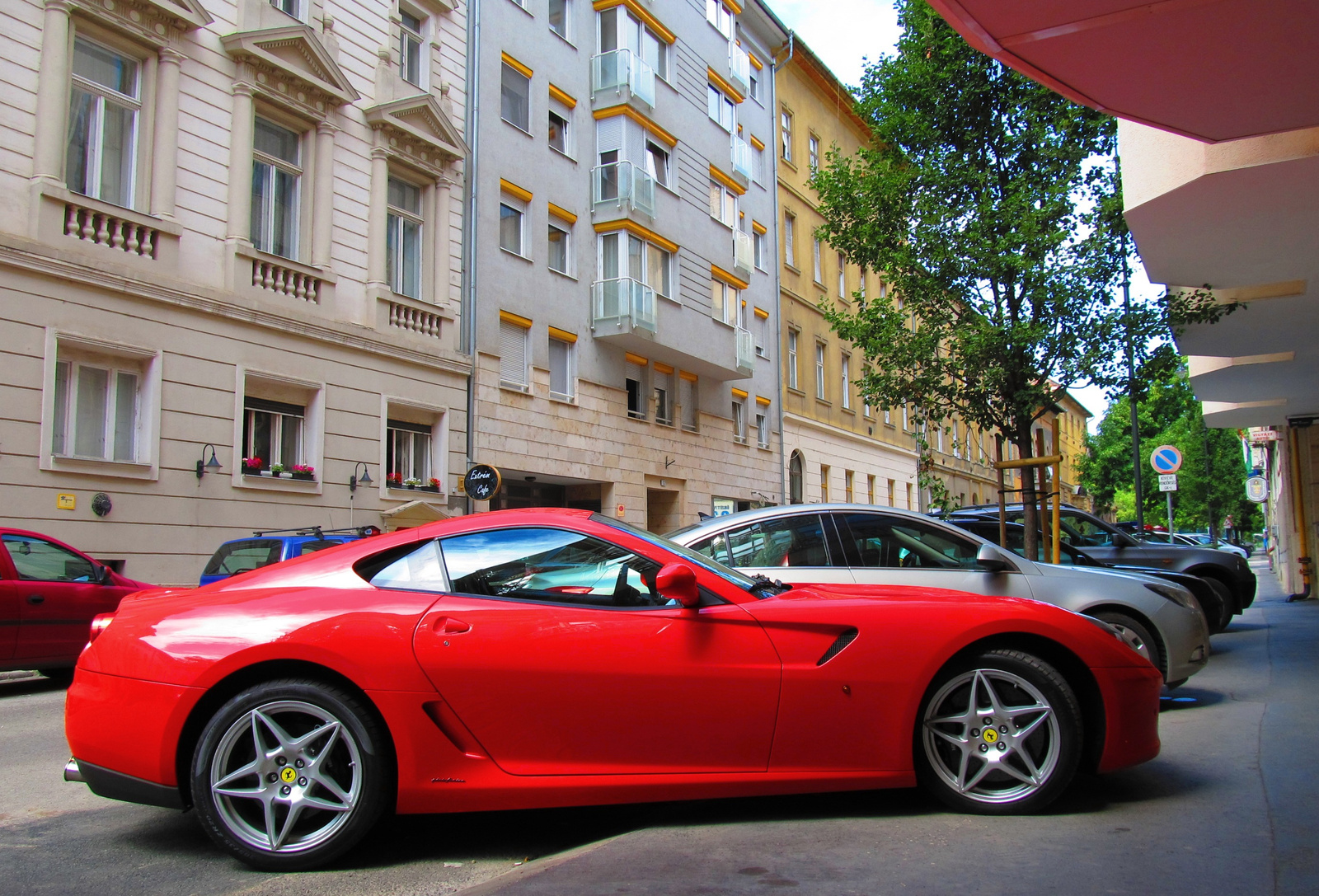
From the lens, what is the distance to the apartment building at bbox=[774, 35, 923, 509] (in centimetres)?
3597

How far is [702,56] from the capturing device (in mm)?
31156

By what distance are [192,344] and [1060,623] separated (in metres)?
14.7

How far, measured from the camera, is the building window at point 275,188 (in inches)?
691

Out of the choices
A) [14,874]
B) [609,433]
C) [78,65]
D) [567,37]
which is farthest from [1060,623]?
[567,37]

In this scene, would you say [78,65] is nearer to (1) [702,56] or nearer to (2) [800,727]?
(2) [800,727]

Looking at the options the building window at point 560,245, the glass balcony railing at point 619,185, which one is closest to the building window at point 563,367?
the building window at point 560,245

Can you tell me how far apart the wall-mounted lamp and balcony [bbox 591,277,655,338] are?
11.2 m

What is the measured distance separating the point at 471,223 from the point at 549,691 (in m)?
19.1

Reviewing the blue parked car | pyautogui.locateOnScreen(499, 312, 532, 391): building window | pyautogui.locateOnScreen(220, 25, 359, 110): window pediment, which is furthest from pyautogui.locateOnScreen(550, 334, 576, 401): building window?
the blue parked car

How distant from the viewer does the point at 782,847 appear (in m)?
3.80

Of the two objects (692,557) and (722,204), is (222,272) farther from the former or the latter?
(722,204)

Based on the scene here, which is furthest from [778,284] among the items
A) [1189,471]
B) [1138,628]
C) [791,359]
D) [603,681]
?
[1189,471]

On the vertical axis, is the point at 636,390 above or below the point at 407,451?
above

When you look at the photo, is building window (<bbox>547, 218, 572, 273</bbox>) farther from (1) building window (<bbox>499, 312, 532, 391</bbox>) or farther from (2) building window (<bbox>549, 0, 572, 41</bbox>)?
(2) building window (<bbox>549, 0, 572, 41</bbox>)
